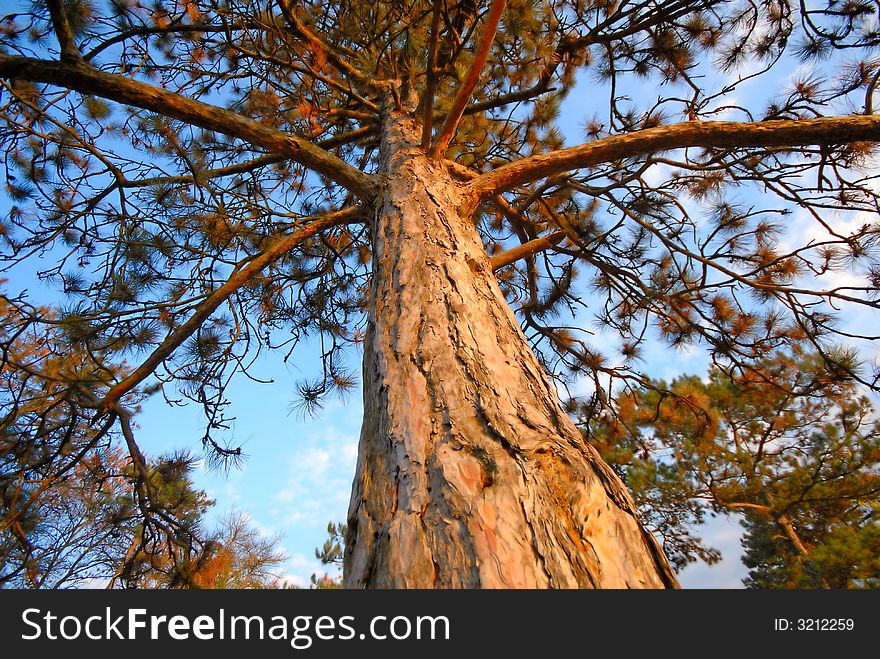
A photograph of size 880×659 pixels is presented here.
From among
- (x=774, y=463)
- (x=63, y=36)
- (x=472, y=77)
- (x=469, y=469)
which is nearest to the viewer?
(x=469, y=469)

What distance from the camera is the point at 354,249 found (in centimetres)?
430

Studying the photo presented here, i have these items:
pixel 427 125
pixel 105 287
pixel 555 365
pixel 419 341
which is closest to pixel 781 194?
pixel 555 365

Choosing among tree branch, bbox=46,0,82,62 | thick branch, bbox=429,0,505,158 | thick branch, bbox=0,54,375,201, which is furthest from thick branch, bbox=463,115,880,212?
tree branch, bbox=46,0,82,62

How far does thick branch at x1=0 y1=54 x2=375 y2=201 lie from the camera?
5.19 feet

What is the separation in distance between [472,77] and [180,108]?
1201 millimetres

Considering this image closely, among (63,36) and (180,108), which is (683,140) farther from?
(63,36)

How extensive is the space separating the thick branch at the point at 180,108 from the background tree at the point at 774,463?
2539 millimetres

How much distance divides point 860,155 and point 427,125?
2.49 metres

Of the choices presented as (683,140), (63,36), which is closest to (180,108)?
(63,36)

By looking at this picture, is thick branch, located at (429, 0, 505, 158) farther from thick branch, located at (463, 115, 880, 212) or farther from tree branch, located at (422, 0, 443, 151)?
thick branch, located at (463, 115, 880, 212)

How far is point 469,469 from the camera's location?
889 millimetres

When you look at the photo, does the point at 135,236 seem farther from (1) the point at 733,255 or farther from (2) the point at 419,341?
(1) the point at 733,255

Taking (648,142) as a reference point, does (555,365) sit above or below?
below

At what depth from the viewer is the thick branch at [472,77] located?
1613mm
